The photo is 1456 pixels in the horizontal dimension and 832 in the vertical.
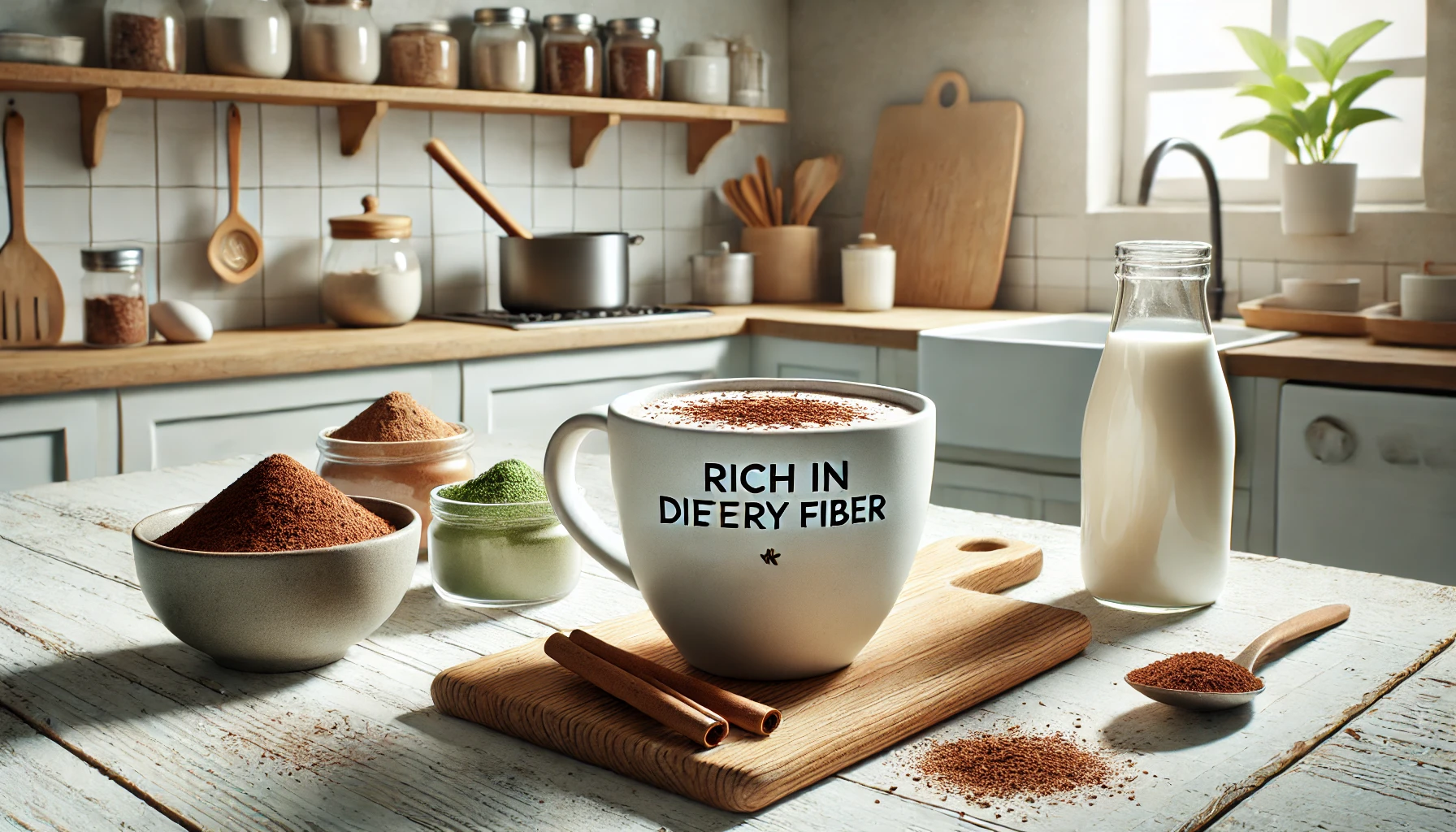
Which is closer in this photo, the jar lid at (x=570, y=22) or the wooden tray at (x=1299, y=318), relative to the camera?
the wooden tray at (x=1299, y=318)

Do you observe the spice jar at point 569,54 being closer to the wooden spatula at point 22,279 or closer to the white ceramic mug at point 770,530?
the wooden spatula at point 22,279

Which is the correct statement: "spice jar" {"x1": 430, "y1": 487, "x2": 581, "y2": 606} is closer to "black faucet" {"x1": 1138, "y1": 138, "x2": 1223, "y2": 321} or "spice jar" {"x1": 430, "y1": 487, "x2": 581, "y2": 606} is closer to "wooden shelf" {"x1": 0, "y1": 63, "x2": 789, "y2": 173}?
"wooden shelf" {"x1": 0, "y1": 63, "x2": 789, "y2": 173}

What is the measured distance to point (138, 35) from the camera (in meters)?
2.33

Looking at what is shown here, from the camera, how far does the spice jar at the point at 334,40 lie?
258cm

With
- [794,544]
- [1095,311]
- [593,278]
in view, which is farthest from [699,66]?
[794,544]

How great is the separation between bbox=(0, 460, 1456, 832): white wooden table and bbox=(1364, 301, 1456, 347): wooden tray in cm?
156

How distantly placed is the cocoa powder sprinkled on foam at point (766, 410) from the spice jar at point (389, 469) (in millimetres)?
272

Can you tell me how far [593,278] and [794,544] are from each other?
227cm

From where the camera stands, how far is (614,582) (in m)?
0.86

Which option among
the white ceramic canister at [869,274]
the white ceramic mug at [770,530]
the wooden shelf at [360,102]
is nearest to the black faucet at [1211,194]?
the white ceramic canister at [869,274]

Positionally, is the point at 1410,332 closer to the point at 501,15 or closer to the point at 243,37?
the point at 501,15

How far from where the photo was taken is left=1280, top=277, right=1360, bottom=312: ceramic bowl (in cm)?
250

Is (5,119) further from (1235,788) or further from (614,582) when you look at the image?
(1235,788)

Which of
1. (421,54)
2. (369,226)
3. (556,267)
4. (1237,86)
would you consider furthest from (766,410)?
(1237,86)
